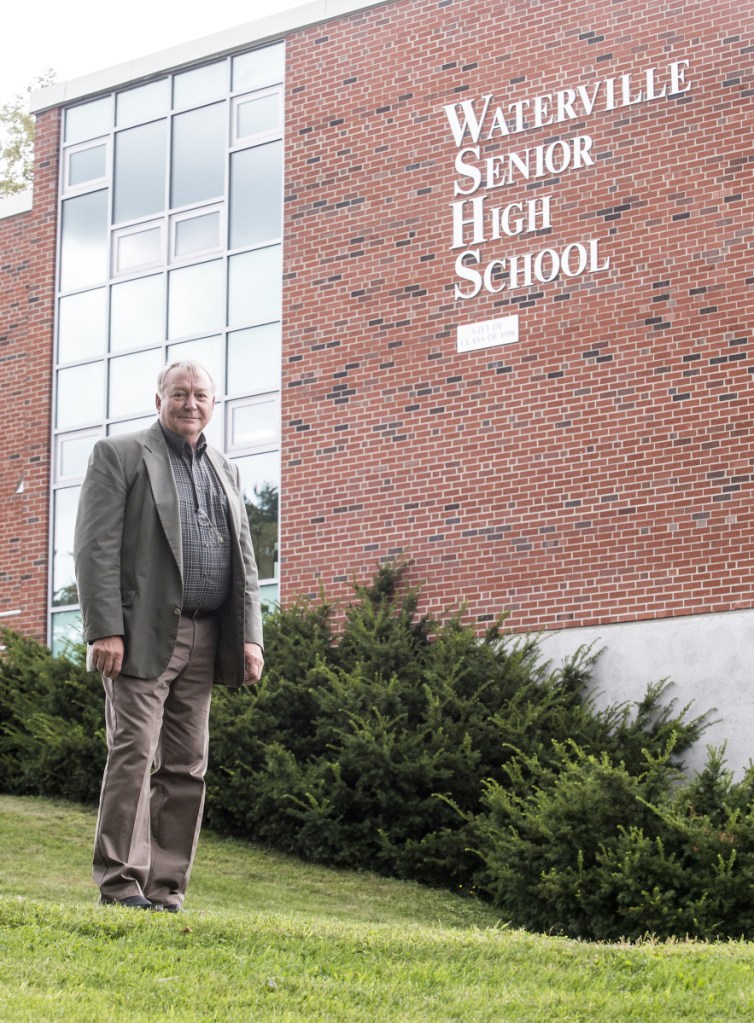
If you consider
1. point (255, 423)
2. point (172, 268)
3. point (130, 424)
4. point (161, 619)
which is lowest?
point (161, 619)

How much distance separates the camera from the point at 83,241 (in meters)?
17.6

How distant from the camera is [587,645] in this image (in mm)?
12891

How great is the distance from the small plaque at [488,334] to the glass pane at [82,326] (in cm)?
477

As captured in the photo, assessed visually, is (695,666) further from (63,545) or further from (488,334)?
(63,545)

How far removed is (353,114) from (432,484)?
3.97m

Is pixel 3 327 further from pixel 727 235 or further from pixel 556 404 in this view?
pixel 727 235

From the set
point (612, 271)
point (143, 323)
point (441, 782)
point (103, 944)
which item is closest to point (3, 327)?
point (143, 323)

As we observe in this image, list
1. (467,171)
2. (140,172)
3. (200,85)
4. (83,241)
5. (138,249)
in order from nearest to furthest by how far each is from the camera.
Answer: (467,171) → (200,85) → (138,249) → (140,172) → (83,241)

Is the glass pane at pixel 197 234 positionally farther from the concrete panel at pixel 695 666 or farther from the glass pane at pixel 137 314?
the concrete panel at pixel 695 666

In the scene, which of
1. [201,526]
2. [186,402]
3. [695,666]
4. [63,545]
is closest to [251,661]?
[201,526]

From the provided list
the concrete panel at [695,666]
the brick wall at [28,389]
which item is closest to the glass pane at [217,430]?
the brick wall at [28,389]

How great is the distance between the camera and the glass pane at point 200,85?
16.7 m

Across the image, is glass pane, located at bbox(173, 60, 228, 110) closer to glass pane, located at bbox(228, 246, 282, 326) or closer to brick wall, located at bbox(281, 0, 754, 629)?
brick wall, located at bbox(281, 0, 754, 629)

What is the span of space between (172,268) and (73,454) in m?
2.35
